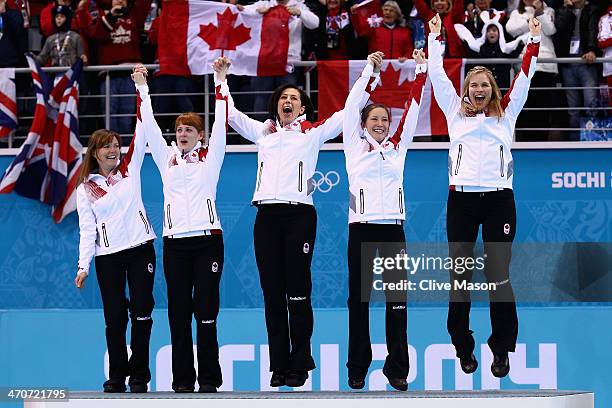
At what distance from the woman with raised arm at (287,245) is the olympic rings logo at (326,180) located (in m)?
4.49

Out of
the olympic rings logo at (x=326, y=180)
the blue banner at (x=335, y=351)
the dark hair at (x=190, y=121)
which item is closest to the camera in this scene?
the dark hair at (x=190, y=121)

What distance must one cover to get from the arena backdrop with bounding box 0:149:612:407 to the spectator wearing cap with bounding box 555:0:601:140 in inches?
23.8

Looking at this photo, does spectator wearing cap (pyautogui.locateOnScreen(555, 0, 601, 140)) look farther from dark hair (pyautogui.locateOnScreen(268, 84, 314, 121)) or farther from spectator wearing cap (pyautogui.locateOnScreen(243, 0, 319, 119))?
dark hair (pyautogui.locateOnScreen(268, 84, 314, 121))

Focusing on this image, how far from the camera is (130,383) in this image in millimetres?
9594

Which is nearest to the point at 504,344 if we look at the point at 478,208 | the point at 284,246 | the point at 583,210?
the point at 478,208

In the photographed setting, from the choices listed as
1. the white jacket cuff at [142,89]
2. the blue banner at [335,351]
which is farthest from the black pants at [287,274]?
the blue banner at [335,351]

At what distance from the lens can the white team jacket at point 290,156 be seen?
30.6 feet

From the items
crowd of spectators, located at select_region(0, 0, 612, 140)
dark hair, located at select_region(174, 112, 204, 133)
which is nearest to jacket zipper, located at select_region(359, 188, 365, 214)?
dark hair, located at select_region(174, 112, 204, 133)

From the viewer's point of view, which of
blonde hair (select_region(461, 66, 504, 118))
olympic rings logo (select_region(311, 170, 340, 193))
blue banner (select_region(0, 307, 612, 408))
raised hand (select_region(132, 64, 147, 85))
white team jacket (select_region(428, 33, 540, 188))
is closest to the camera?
white team jacket (select_region(428, 33, 540, 188))

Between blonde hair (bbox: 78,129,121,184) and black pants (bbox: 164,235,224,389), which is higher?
blonde hair (bbox: 78,129,121,184)

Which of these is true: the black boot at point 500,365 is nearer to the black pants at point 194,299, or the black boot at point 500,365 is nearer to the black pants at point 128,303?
the black pants at point 194,299

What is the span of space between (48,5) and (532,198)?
5.95m

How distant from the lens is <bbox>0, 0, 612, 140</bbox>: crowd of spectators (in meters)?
13.8

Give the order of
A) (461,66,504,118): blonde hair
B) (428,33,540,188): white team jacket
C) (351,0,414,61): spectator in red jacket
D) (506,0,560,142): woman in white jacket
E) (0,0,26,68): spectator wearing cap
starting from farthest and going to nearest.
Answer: (0,0,26,68): spectator wearing cap, (506,0,560,142): woman in white jacket, (351,0,414,61): spectator in red jacket, (461,66,504,118): blonde hair, (428,33,540,188): white team jacket
